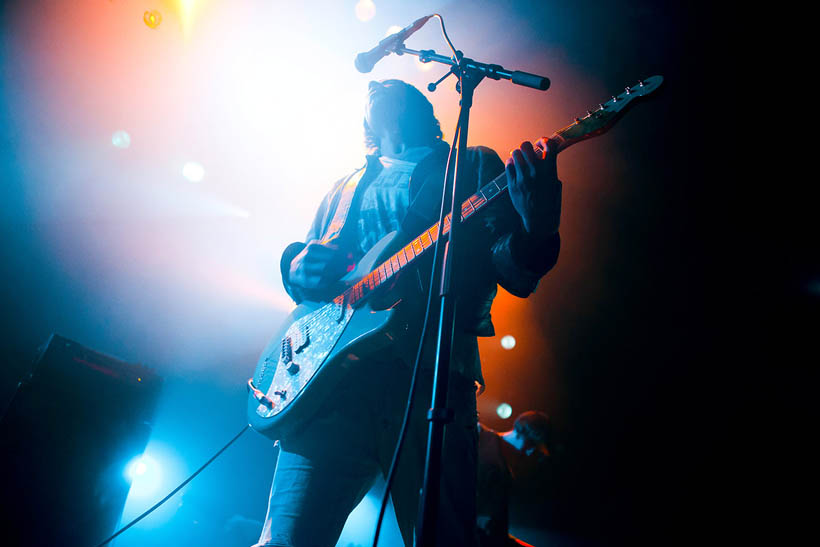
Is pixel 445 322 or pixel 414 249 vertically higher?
pixel 414 249

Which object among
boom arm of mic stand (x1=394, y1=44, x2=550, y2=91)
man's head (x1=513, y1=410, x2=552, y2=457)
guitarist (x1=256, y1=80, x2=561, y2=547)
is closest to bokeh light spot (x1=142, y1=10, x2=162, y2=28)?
guitarist (x1=256, y1=80, x2=561, y2=547)

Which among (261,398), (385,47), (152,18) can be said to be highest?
(152,18)

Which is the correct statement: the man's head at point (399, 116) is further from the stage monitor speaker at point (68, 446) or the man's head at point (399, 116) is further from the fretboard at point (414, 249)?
the stage monitor speaker at point (68, 446)

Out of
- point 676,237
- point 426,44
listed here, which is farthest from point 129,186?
point 676,237

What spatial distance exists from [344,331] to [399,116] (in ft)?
4.76

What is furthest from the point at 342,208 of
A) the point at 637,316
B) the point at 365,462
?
the point at 637,316

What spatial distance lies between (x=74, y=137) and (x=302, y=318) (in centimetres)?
375

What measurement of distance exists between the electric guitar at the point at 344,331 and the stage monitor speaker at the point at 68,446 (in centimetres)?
111

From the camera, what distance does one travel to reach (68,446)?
181cm

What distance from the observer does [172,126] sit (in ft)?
13.2

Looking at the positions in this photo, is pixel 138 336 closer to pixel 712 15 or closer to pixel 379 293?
pixel 379 293

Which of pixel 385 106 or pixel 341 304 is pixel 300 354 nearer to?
pixel 341 304

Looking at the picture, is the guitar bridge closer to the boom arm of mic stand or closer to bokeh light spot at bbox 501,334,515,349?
the boom arm of mic stand

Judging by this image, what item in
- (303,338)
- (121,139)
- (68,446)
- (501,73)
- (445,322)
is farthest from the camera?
(121,139)
